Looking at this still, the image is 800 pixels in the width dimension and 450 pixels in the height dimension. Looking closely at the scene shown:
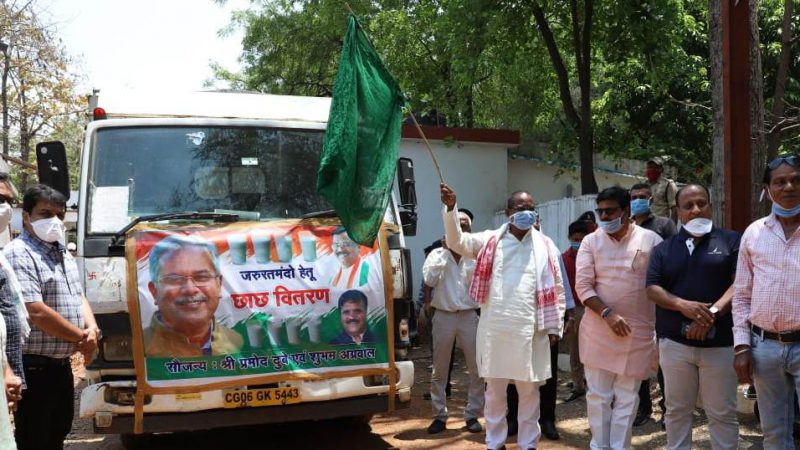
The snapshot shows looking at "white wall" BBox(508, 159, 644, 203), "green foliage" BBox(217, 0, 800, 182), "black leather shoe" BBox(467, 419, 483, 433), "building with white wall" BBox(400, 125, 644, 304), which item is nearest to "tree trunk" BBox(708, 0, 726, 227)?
"green foliage" BBox(217, 0, 800, 182)

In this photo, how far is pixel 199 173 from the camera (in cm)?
636

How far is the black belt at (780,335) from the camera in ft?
14.3

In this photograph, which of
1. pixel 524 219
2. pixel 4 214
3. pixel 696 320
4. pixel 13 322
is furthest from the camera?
pixel 524 219

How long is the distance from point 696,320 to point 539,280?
4.34 ft

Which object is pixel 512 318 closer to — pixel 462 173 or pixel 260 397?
pixel 260 397

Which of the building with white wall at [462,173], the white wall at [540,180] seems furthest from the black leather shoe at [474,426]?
the white wall at [540,180]

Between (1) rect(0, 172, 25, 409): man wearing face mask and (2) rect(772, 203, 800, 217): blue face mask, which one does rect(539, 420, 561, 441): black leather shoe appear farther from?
(1) rect(0, 172, 25, 409): man wearing face mask

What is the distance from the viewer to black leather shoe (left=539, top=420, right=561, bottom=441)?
7094 mm

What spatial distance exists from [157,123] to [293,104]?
1.22m

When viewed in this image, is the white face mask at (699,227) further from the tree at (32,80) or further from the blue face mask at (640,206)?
the tree at (32,80)

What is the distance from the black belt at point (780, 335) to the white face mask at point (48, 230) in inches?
161

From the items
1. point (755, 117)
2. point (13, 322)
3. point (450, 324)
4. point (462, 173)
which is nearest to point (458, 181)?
point (462, 173)

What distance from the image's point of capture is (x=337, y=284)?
5.89m

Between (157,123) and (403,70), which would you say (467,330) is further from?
(403,70)
